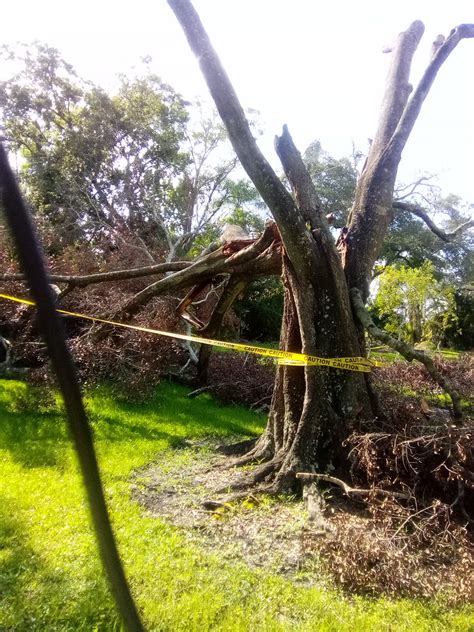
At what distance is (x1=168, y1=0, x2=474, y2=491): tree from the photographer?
4348mm

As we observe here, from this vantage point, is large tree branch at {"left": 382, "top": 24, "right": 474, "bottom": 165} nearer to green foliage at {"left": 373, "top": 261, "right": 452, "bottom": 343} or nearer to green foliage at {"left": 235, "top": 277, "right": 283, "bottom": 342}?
green foliage at {"left": 373, "top": 261, "right": 452, "bottom": 343}

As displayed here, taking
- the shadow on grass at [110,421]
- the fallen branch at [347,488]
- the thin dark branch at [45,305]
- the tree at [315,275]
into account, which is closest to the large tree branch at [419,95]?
the tree at [315,275]

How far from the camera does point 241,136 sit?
170 inches

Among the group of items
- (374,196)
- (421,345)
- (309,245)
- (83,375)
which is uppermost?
(374,196)

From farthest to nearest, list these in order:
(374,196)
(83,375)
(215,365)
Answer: (215,365), (83,375), (374,196)

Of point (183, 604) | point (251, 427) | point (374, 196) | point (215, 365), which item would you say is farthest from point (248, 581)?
point (215, 365)

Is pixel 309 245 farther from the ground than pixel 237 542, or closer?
farther from the ground

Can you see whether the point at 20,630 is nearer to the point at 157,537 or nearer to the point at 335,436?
the point at 157,537

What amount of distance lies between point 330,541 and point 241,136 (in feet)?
11.7

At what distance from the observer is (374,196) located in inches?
209

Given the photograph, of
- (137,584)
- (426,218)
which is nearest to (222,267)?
(426,218)

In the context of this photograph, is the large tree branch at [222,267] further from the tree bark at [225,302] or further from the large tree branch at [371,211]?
the large tree branch at [371,211]

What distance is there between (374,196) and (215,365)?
6.84m

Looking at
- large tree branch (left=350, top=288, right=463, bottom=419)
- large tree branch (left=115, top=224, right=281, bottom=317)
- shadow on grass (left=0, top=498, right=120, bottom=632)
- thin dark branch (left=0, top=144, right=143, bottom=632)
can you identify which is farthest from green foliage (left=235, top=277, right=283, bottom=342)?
thin dark branch (left=0, top=144, right=143, bottom=632)
